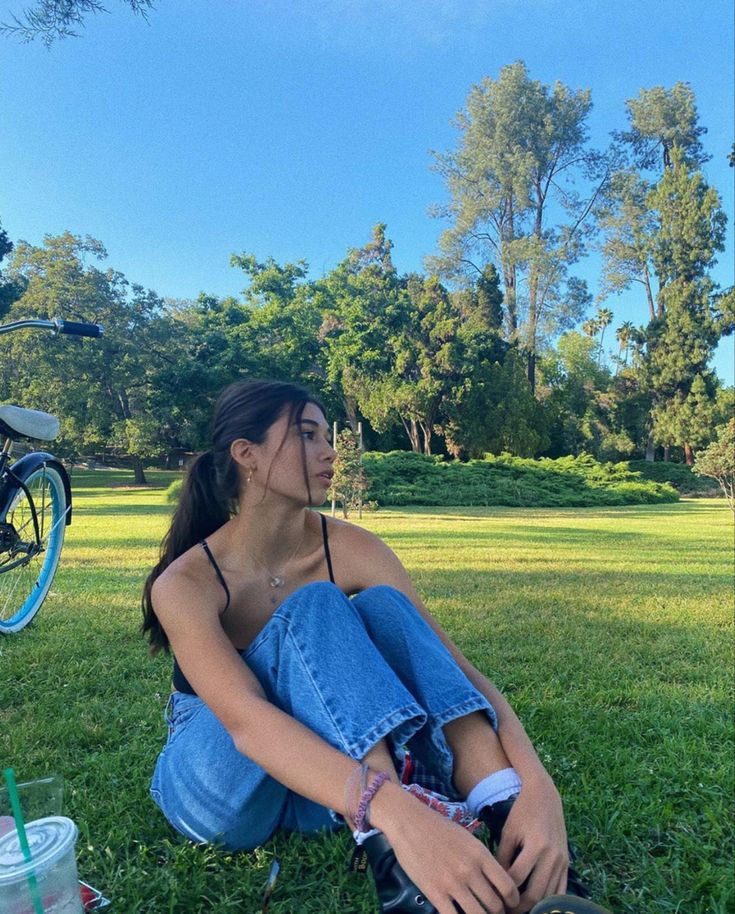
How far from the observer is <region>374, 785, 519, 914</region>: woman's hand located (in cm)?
78

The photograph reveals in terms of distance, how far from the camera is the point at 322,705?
0.97 m

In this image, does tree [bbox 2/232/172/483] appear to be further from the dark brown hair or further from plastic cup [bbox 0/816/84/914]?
plastic cup [bbox 0/816/84/914]

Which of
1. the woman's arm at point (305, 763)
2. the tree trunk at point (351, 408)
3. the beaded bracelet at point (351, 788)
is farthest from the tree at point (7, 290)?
the tree trunk at point (351, 408)

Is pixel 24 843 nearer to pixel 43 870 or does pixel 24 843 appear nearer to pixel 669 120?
pixel 43 870

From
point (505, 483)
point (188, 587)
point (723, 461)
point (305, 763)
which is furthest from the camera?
point (505, 483)

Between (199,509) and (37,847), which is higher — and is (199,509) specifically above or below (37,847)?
above

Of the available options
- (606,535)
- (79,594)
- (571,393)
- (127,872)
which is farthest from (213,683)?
(571,393)

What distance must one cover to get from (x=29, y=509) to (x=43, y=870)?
2026 millimetres

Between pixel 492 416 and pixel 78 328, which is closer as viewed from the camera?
pixel 78 328

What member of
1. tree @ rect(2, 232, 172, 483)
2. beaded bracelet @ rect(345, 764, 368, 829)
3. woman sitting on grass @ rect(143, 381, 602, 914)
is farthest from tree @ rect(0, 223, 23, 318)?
beaded bracelet @ rect(345, 764, 368, 829)

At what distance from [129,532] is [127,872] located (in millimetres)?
5911

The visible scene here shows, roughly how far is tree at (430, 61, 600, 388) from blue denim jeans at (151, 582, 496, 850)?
20.7 metres

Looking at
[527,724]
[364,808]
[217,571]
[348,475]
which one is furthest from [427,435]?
[364,808]

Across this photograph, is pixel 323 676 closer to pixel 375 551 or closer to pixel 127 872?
pixel 375 551
